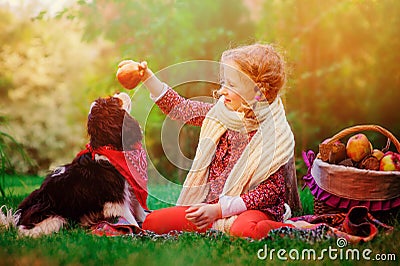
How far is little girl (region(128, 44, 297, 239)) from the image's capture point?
1912mm

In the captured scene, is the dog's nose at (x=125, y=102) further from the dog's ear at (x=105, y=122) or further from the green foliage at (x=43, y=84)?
the green foliage at (x=43, y=84)

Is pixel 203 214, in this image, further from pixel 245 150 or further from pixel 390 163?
pixel 390 163

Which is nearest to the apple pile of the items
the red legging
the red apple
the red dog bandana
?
the red apple

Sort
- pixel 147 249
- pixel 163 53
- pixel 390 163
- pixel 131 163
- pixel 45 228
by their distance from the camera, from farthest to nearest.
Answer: pixel 163 53 < pixel 390 163 < pixel 131 163 < pixel 45 228 < pixel 147 249

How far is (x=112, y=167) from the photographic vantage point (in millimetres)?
1931

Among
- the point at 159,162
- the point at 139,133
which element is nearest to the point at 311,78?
the point at 159,162

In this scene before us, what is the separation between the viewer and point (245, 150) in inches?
77.4

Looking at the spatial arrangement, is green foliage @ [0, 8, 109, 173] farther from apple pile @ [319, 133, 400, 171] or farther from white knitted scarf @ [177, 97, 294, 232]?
apple pile @ [319, 133, 400, 171]

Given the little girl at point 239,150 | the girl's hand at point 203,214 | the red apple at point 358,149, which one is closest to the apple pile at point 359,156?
the red apple at point 358,149

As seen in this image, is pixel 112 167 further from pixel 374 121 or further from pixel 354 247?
pixel 374 121

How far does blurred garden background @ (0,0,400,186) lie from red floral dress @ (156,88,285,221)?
148 cm

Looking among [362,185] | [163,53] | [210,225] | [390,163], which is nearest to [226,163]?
[210,225]

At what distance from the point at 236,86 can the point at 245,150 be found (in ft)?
0.68

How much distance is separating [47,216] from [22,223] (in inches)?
3.1
